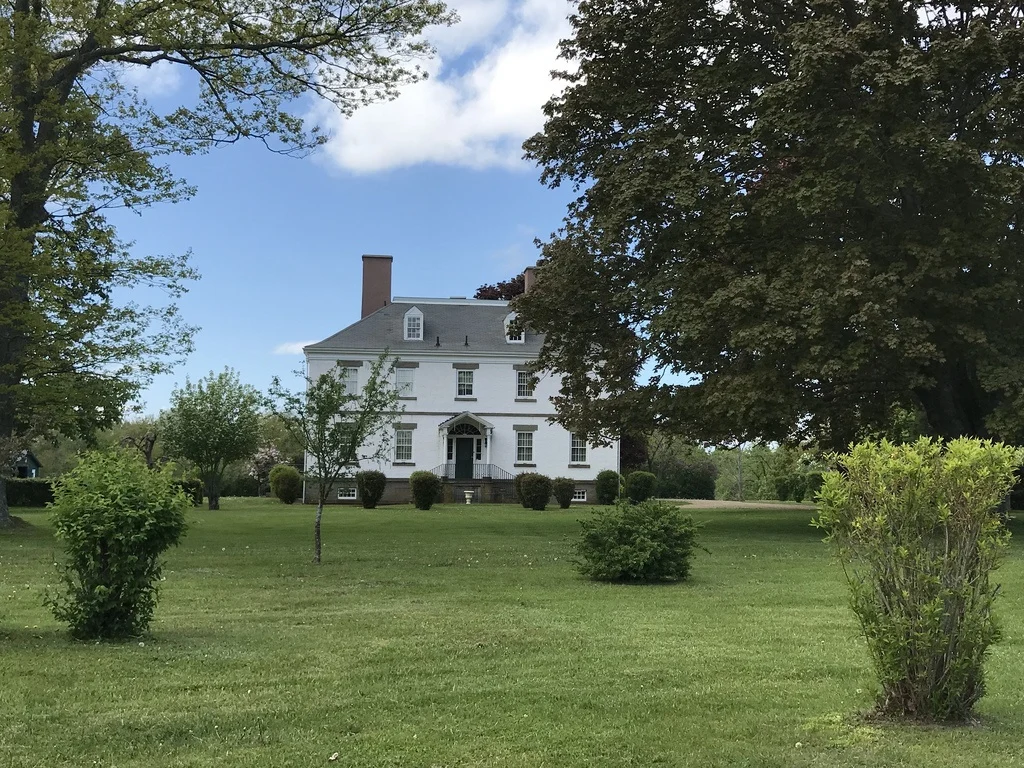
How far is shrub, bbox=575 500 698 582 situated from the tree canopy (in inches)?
253

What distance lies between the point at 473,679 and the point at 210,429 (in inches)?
1285

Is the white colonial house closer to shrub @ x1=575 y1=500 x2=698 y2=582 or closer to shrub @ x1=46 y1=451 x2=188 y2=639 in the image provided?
shrub @ x1=575 y1=500 x2=698 y2=582

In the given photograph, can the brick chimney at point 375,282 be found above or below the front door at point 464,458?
above

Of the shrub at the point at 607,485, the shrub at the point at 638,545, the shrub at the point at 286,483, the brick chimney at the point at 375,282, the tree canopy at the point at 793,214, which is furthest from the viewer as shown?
the brick chimney at the point at 375,282

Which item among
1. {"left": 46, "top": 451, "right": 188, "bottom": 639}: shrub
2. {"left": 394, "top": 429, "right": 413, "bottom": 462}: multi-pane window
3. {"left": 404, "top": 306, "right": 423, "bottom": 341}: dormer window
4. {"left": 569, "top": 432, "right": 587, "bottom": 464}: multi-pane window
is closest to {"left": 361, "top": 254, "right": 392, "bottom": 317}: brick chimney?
{"left": 404, "top": 306, "right": 423, "bottom": 341}: dormer window

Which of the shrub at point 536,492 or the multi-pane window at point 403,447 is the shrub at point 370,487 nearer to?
the shrub at point 536,492

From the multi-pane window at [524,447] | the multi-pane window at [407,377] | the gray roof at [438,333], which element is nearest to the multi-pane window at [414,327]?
the gray roof at [438,333]

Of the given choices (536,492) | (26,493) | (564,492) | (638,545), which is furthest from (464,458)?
(638,545)

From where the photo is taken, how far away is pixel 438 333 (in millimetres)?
46594

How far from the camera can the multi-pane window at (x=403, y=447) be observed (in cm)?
4525

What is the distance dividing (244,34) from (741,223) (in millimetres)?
12949

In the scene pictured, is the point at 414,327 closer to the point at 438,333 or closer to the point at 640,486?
the point at 438,333

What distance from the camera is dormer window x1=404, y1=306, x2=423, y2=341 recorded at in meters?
46.2

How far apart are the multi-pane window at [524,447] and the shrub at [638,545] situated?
3262cm
